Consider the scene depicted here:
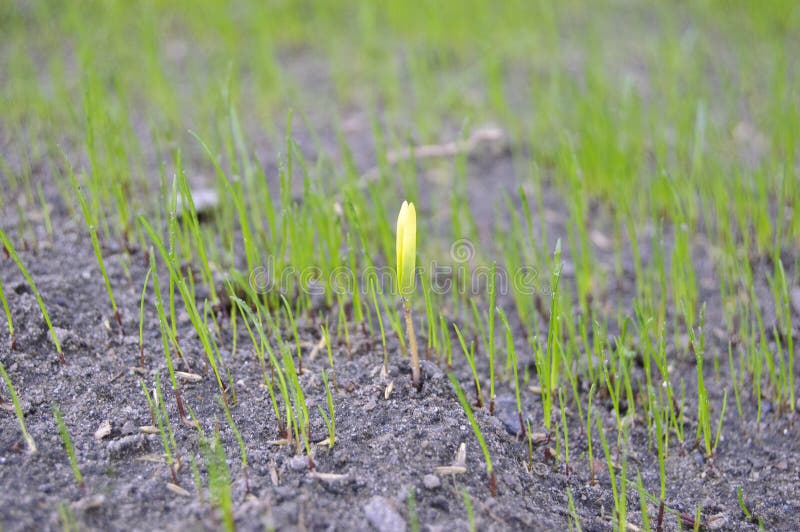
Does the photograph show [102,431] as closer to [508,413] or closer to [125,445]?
[125,445]

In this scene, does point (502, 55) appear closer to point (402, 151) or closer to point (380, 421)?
point (402, 151)

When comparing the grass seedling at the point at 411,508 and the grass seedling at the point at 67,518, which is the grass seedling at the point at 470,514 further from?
the grass seedling at the point at 67,518

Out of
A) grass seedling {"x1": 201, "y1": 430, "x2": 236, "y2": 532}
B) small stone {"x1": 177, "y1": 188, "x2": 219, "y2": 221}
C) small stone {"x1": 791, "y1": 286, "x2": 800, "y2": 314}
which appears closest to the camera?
grass seedling {"x1": 201, "y1": 430, "x2": 236, "y2": 532}

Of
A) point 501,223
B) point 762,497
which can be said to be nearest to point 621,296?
point 501,223

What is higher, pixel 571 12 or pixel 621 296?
pixel 571 12

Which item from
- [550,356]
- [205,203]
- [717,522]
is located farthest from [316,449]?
[205,203]

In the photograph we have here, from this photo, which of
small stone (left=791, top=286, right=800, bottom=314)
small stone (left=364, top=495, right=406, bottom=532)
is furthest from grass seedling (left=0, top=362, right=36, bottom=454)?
small stone (left=791, top=286, right=800, bottom=314)

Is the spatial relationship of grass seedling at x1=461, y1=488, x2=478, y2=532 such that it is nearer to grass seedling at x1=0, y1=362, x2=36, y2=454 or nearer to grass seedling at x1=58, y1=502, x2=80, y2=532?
grass seedling at x1=58, y1=502, x2=80, y2=532
